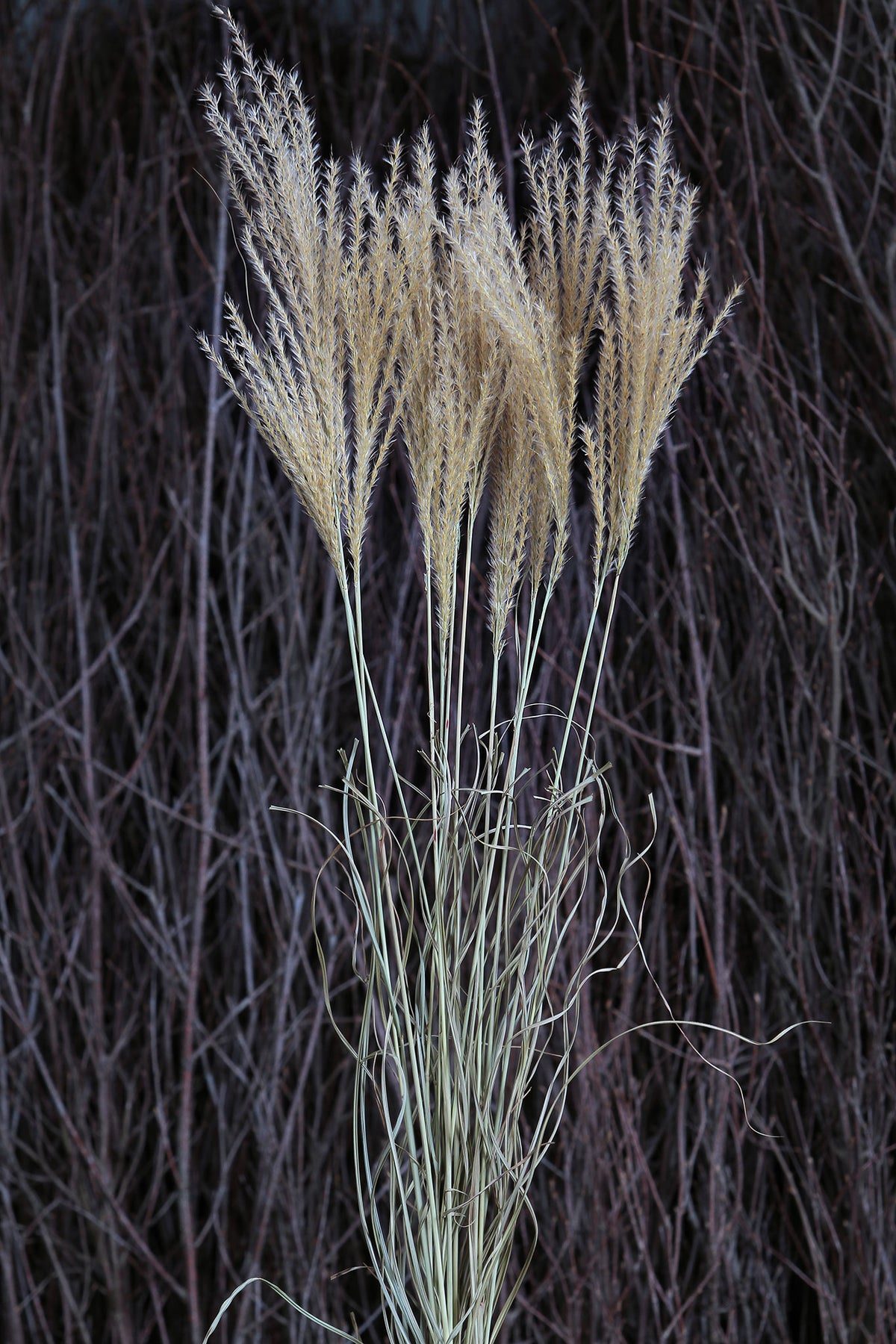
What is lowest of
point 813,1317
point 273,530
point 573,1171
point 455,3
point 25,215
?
point 813,1317

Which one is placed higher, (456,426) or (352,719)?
(456,426)

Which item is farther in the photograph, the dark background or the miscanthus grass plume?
the dark background

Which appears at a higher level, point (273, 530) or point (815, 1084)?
point (273, 530)

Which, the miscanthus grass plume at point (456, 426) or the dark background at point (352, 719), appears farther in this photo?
the dark background at point (352, 719)

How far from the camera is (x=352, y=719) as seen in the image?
153 cm

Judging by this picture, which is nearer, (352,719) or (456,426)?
(456,426)

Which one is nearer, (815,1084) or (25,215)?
(815,1084)

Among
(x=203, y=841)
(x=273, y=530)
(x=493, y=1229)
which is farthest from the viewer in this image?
(x=273, y=530)

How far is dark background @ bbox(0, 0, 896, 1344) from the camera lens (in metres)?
1.39

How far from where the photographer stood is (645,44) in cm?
143

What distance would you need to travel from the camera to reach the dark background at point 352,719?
54.7 inches

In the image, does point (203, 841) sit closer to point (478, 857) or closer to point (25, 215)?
point (478, 857)

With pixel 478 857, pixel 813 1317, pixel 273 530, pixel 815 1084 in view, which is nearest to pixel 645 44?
pixel 273 530

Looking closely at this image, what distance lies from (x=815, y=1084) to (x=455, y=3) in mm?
1648
